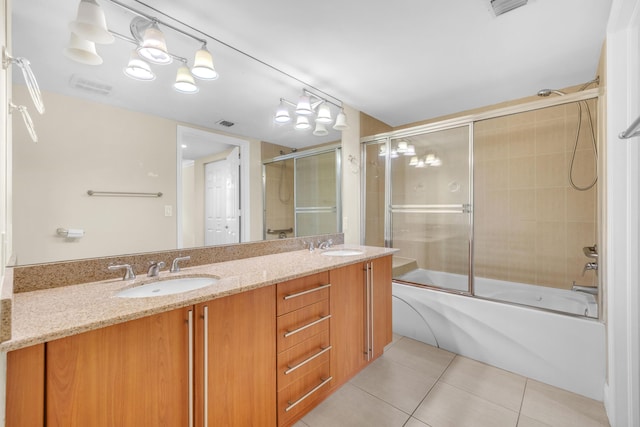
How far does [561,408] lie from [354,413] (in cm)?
125

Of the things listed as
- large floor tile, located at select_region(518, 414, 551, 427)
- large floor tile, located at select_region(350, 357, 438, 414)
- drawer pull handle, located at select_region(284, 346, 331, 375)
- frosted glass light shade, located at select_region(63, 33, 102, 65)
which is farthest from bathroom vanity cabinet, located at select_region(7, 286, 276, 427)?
large floor tile, located at select_region(518, 414, 551, 427)

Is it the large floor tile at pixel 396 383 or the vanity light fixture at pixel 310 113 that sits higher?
the vanity light fixture at pixel 310 113

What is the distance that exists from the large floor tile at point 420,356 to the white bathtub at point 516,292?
0.65 metres

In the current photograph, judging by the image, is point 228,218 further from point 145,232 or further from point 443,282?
point 443,282

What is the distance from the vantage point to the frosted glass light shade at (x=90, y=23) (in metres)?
1.15

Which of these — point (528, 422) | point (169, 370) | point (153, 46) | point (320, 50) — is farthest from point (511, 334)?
point (153, 46)

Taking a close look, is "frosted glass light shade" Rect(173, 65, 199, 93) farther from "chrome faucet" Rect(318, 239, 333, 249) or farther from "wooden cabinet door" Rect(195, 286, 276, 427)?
"chrome faucet" Rect(318, 239, 333, 249)

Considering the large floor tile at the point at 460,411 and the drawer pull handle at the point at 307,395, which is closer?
the drawer pull handle at the point at 307,395

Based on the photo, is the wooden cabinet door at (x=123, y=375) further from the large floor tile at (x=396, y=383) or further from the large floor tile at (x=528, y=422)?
the large floor tile at (x=528, y=422)

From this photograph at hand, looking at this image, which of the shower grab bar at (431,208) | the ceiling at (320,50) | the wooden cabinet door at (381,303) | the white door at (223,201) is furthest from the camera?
the shower grab bar at (431,208)

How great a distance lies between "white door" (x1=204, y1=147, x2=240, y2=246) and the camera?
1.64 m

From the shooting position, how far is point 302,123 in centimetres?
222

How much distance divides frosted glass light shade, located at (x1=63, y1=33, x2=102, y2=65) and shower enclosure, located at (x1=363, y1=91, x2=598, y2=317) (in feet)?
7.56

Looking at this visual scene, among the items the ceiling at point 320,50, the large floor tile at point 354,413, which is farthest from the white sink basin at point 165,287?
the large floor tile at point 354,413
